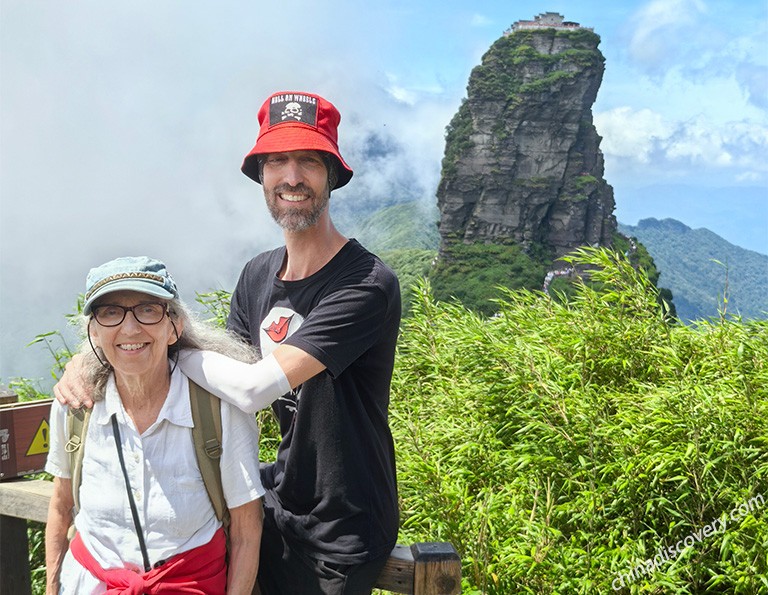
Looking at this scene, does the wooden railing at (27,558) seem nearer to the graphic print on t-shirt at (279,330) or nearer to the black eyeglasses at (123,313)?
the graphic print on t-shirt at (279,330)

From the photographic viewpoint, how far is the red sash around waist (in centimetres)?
167

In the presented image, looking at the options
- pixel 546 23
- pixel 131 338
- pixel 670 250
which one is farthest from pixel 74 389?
pixel 670 250

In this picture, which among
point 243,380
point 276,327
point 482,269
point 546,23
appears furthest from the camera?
point 546,23

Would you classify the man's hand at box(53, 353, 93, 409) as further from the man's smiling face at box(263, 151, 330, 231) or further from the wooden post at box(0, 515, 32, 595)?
the wooden post at box(0, 515, 32, 595)

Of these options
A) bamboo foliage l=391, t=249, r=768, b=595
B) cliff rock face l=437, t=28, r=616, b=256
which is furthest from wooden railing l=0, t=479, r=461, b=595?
cliff rock face l=437, t=28, r=616, b=256

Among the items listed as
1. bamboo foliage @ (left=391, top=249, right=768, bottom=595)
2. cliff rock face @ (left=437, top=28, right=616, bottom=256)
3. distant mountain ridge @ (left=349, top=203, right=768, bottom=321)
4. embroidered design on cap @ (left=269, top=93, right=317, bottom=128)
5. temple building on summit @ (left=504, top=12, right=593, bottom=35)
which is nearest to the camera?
embroidered design on cap @ (left=269, top=93, right=317, bottom=128)

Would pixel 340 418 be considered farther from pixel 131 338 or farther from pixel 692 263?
pixel 692 263

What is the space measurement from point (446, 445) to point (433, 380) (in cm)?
86

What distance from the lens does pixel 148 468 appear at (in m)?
1.69

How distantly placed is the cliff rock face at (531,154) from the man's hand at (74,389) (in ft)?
225

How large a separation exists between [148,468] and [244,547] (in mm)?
274

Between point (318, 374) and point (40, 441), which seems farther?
point (40, 441)

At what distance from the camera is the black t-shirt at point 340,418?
5.67 ft

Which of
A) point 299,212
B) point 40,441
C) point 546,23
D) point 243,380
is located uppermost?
point 546,23
